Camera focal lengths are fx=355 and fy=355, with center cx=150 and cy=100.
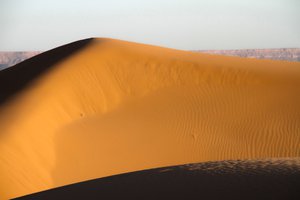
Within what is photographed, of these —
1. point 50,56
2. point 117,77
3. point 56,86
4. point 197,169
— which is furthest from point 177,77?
point 197,169

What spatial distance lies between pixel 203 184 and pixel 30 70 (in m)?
12.1

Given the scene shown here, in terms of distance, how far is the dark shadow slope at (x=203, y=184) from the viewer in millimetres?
4531

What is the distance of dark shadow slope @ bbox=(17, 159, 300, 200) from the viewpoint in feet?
14.9

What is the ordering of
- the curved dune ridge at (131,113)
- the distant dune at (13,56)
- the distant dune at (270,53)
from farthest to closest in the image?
1. the distant dune at (13,56)
2. the distant dune at (270,53)
3. the curved dune ridge at (131,113)

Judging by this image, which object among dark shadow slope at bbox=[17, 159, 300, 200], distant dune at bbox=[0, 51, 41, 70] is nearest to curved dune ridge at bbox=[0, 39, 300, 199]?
dark shadow slope at bbox=[17, 159, 300, 200]

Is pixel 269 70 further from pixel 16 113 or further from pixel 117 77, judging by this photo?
pixel 16 113

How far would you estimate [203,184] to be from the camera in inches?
196

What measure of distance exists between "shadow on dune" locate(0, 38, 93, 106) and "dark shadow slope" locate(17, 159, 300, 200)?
7425mm

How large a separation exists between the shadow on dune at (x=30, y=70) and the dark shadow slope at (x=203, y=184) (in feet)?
24.4

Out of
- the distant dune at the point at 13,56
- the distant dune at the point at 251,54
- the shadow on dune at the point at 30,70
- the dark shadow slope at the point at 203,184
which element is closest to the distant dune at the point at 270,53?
the distant dune at the point at 251,54

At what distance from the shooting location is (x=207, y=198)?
14.6 ft

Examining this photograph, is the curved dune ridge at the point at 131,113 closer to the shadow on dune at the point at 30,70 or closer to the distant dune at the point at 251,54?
the shadow on dune at the point at 30,70

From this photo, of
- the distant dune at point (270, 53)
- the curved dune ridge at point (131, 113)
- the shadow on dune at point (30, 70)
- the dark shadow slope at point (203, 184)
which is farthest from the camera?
the distant dune at point (270, 53)

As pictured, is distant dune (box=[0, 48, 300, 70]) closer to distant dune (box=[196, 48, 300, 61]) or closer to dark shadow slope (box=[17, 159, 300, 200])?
distant dune (box=[196, 48, 300, 61])
